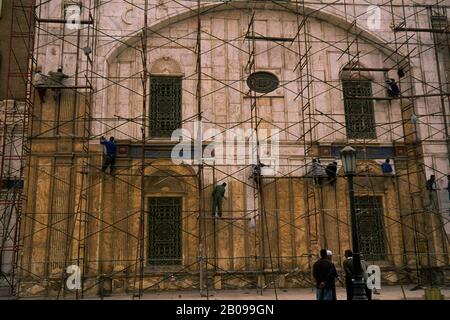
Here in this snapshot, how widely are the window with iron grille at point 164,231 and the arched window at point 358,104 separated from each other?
719 centimetres

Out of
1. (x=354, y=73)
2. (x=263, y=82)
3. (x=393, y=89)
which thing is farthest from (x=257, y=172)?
(x=393, y=89)

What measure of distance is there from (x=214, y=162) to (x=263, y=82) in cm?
380

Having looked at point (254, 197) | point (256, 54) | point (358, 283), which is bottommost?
point (358, 283)

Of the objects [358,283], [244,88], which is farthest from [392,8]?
[358,283]

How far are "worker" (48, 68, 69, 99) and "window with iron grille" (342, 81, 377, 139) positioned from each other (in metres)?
10.5

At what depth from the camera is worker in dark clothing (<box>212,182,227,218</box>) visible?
16.9m

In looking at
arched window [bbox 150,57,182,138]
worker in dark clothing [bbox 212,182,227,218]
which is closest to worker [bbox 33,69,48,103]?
arched window [bbox 150,57,182,138]

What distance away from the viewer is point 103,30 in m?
18.4

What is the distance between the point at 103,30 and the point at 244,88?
18.7ft

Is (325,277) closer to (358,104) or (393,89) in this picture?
(358,104)

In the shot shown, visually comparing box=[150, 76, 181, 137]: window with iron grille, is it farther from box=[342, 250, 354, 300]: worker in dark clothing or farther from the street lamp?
box=[342, 250, 354, 300]: worker in dark clothing

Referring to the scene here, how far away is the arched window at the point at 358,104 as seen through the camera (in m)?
18.9

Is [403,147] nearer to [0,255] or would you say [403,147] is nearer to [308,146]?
[308,146]

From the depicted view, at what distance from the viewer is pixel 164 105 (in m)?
18.3
